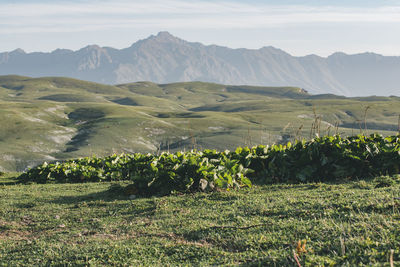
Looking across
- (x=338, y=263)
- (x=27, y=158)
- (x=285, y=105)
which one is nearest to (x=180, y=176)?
(x=338, y=263)

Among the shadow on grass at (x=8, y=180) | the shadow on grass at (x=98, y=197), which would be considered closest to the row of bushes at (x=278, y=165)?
the shadow on grass at (x=98, y=197)

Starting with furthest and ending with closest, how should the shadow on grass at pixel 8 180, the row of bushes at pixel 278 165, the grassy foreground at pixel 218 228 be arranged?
the shadow on grass at pixel 8 180 → the row of bushes at pixel 278 165 → the grassy foreground at pixel 218 228

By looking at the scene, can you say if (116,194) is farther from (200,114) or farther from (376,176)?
(200,114)

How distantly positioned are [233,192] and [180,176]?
1756 millimetres

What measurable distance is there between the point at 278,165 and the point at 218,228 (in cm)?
586

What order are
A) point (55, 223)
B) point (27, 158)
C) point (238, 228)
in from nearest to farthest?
point (238, 228), point (55, 223), point (27, 158)

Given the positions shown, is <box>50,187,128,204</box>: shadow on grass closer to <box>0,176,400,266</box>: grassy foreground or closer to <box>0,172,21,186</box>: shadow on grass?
<box>0,176,400,266</box>: grassy foreground

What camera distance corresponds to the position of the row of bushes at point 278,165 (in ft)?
38.6

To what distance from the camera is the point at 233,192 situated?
37.0 ft

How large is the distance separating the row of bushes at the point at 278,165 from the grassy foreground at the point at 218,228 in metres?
0.69

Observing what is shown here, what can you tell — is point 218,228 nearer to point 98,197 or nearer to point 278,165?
point 278,165

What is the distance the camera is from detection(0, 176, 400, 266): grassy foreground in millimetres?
5718

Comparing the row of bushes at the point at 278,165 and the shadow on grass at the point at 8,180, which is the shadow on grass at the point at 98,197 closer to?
the row of bushes at the point at 278,165

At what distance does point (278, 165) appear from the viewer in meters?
12.9
